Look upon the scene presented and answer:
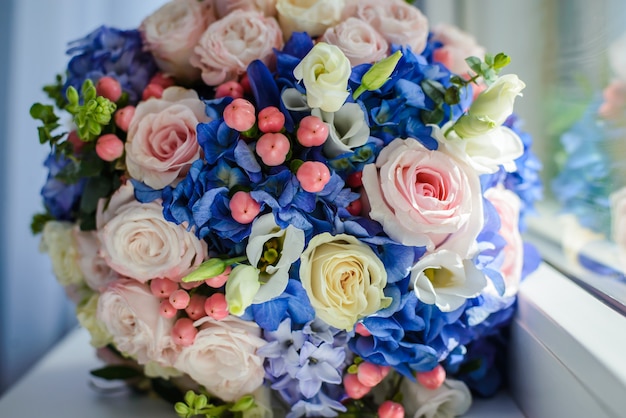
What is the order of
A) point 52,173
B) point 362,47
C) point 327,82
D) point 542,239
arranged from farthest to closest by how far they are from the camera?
point 542,239 → point 52,173 → point 362,47 → point 327,82

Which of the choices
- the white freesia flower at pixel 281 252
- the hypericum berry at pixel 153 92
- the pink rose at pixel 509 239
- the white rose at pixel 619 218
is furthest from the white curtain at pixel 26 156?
the white rose at pixel 619 218

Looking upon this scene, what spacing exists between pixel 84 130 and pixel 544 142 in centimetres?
79

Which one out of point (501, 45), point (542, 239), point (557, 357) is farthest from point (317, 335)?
point (501, 45)

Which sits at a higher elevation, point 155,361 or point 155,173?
point 155,173

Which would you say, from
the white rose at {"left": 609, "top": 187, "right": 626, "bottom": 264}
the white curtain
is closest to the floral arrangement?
the white rose at {"left": 609, "top": 187, "right": 626, "bottom": 264}

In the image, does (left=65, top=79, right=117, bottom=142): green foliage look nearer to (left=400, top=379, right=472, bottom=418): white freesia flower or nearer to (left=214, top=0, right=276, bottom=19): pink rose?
(left=214, top=0, right=276, bottom=19): pink rose

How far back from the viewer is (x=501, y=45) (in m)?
1.08

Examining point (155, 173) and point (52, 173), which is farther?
point (52, 173)

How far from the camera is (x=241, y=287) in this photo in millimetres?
523

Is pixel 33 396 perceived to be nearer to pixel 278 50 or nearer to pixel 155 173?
pixel 155 173

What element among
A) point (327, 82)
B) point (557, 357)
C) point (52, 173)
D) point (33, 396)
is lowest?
point (33, 396)

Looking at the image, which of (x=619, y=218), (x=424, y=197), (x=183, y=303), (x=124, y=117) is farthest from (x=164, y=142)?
(x=619, y=218)

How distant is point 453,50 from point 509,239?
26cm

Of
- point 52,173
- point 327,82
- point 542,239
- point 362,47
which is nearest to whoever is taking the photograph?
point 327,82
